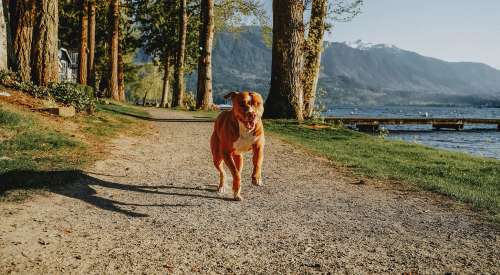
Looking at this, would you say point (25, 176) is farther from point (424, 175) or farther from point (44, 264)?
point (424, 175)

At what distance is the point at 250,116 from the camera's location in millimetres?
5035

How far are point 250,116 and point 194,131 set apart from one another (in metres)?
Answer: 9.88

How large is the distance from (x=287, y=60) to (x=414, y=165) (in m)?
9.41

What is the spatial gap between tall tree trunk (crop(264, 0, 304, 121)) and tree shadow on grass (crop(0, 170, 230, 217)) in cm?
1181

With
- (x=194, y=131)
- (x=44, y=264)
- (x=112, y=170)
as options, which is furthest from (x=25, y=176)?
(x=194, y=131)

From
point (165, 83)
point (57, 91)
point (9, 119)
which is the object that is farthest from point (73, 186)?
point (165, 83)

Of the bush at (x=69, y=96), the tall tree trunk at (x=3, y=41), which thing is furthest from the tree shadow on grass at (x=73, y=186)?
the tall tree trunk at (x=3, y=41)

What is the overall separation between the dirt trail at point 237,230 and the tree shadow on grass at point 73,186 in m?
0.03

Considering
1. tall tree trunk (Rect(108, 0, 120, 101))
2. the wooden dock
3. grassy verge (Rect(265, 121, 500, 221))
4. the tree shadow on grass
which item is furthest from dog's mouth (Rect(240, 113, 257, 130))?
the wooden dock

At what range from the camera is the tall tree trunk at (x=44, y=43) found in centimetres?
1362

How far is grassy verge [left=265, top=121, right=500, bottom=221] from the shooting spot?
683cm

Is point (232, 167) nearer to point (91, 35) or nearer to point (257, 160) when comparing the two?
point (257, 160)

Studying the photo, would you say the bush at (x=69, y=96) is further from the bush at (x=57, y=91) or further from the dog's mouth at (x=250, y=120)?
the dog's mouth at (x=250, y=120)

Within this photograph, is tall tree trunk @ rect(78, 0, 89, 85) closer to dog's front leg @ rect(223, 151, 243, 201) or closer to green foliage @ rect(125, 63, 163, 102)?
dog's front leg @ rect(223, 151, 243, 201)
